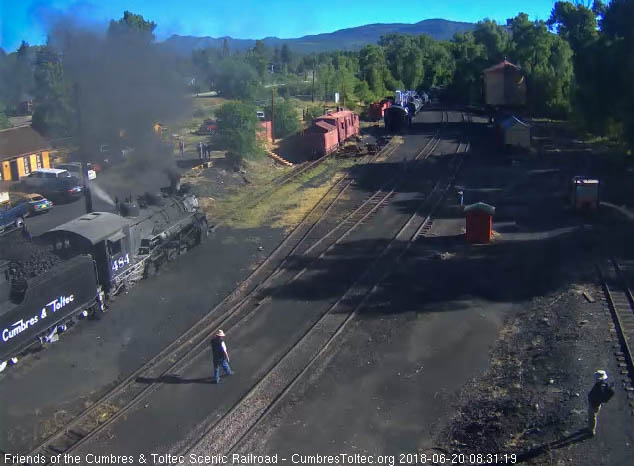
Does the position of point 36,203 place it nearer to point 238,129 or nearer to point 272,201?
point 272,201

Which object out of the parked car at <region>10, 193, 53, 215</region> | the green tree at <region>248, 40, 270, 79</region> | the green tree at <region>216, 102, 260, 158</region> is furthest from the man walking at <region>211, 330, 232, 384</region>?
the green tree at <region>248, 40, 270, 79</region>

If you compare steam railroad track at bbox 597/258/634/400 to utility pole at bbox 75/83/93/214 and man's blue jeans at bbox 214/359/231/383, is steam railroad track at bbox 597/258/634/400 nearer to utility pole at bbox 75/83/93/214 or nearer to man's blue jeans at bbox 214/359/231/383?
man's blue jeans at bbox 214/359/231/383

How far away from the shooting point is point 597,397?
849 cm

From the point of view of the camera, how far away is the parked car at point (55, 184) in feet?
90.0

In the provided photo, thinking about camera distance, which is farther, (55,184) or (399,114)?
(399,114)

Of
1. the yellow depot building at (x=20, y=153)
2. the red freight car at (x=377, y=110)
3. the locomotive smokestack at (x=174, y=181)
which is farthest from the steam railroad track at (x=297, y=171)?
the red freight car at (x=377, y=110)

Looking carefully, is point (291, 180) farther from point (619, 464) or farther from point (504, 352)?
point (619, 464)

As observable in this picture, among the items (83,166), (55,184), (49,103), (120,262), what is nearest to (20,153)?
(55,184)

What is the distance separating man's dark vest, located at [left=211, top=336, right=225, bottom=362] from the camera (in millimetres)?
10867

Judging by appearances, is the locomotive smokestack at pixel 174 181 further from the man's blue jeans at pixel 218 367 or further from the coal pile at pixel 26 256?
the man's blue jeans at pixel 218 367

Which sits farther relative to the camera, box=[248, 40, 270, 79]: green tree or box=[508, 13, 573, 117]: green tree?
box=[248, 40, 270, 79]: green tree

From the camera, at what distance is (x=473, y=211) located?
18.6m

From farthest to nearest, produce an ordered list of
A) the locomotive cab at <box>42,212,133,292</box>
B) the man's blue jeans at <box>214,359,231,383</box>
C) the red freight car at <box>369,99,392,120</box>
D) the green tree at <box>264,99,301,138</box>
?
the red freight car at <box>369,99,392,120</box> → the green tree at <box>264,99,301,138</box> → the locomotive cab at <box>42,212,133,292</box> → the man's blue jeans at <box>214,359,231,383</box>

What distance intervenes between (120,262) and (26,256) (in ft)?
9.06
